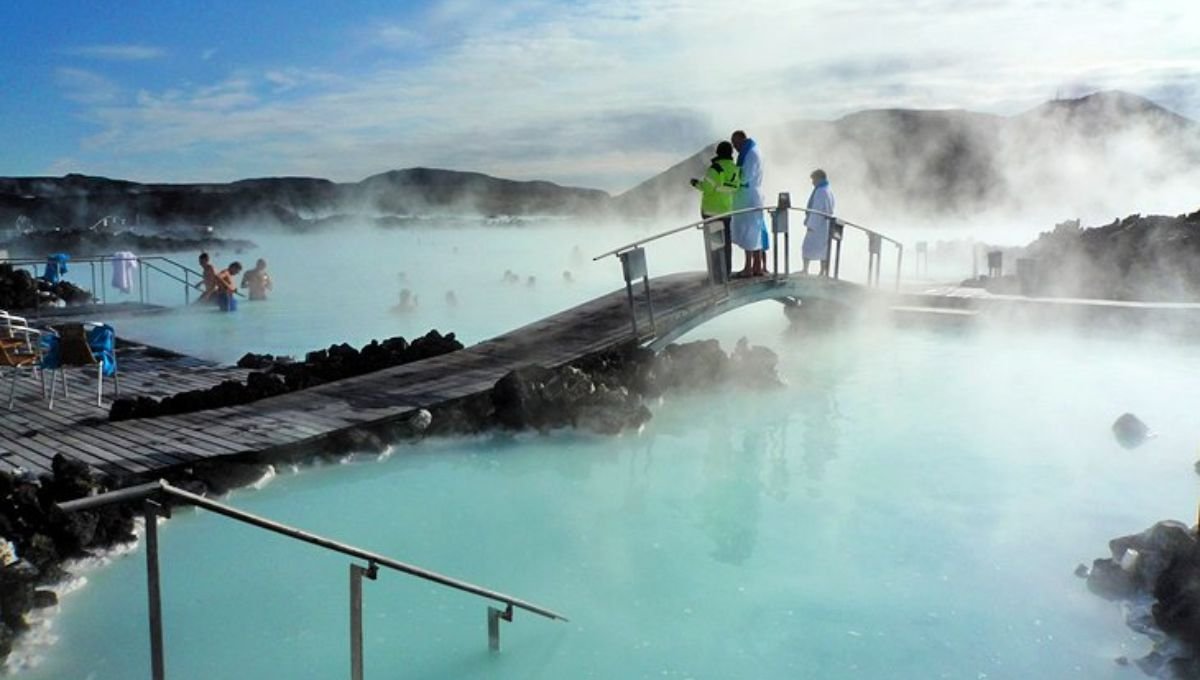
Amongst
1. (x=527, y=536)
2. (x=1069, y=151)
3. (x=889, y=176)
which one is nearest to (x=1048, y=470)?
(x=527, y=536)

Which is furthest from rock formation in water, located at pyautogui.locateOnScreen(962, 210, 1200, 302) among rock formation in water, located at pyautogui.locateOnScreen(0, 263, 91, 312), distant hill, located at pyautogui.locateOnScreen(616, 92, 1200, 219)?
distant hill, located at pyautogui.locateOnScreen(616, 92, 1200, 219)

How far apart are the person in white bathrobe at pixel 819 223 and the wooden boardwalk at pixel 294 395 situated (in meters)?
1.08

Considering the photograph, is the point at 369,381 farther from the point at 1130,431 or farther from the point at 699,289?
the point at 1130,431

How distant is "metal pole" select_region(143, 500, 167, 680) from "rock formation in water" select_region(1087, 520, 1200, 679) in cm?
381

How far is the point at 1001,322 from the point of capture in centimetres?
1295

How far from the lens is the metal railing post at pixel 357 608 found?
2854 mm

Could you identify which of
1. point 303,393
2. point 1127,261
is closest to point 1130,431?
point 303,393

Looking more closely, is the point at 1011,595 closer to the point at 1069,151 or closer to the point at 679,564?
the point at 679,564

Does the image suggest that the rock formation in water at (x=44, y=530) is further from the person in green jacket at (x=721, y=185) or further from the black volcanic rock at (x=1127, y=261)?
the black volcanic rock at (x=1127, y=261)

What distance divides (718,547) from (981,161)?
6773 centimetres

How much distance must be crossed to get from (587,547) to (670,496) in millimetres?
1203

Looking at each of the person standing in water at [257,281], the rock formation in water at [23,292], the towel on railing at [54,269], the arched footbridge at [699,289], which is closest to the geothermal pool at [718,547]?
the arched footbridge at [699,289]

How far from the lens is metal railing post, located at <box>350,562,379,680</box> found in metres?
2.85

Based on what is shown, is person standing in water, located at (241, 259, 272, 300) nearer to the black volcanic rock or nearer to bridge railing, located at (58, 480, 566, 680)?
the black volcanic rock
